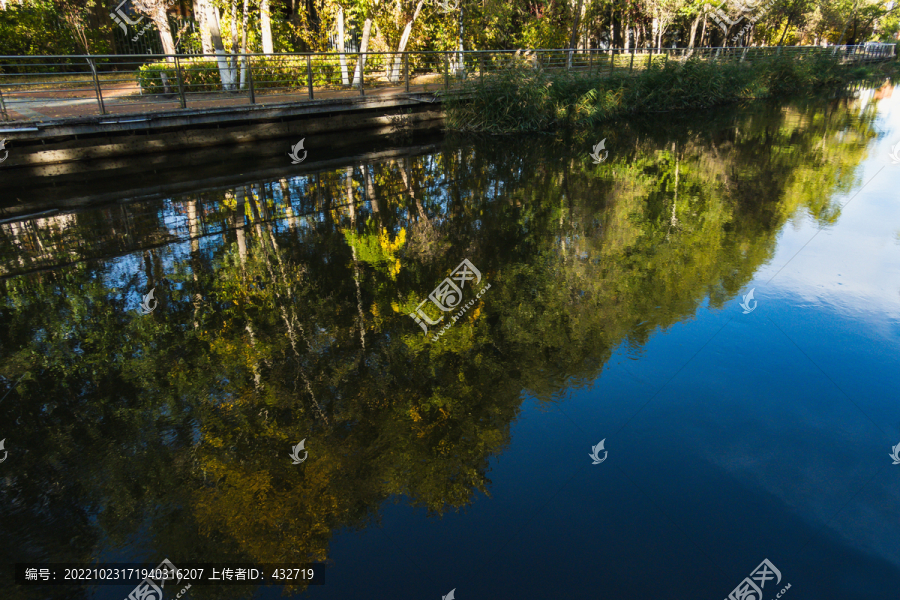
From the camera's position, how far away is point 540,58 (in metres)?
19.5

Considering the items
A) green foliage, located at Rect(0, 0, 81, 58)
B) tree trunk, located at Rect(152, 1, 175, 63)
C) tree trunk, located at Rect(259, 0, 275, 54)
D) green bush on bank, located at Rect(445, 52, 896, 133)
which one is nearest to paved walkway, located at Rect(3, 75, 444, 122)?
tree trunk, located at Rect(259, 0, 275, 54)

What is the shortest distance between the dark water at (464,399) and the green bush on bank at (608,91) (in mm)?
8217

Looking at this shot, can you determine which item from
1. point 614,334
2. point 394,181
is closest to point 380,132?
point 394,181

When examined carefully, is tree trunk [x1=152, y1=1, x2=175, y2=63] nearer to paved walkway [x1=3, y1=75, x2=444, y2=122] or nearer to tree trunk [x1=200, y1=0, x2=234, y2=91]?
paved walkway [x1=3, y1=75, x2=444, y2=122]

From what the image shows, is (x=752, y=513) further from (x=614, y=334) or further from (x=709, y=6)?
(x=709, y=6)

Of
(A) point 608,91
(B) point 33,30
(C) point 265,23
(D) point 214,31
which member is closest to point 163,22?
(C) point 265,23

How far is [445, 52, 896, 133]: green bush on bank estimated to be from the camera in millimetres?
15992

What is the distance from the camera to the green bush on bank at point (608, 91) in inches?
630

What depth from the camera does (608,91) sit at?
61.4ft

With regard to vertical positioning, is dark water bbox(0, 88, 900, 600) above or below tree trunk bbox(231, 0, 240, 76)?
below

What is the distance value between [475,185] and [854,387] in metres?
7.22

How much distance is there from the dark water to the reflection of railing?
5220 mm

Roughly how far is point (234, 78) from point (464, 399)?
46.3 feet

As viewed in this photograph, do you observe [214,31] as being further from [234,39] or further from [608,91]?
[608,91]
